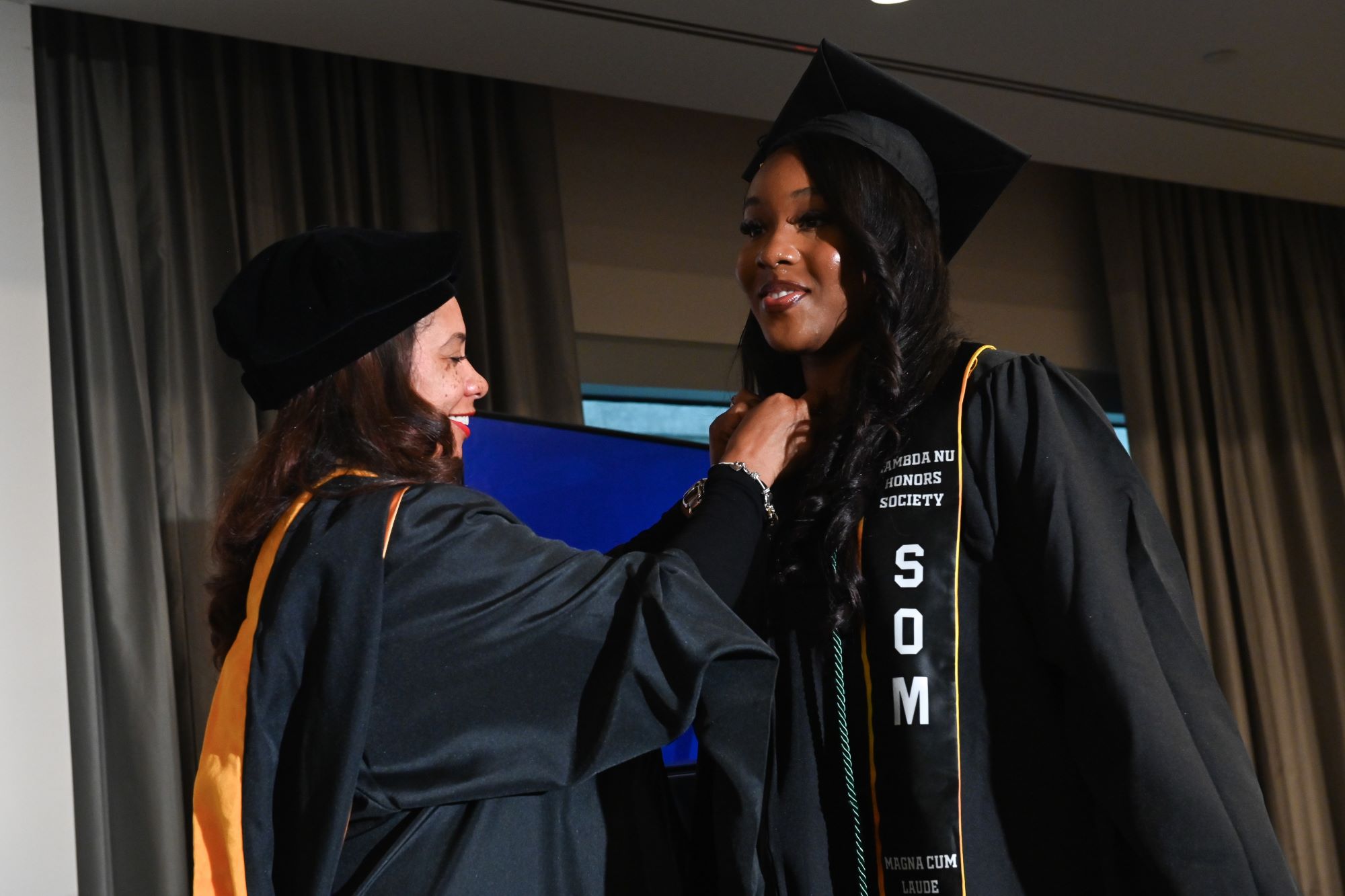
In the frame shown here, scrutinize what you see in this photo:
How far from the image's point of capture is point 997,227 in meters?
4.80

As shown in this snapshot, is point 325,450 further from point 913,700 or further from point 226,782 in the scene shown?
point 913,700

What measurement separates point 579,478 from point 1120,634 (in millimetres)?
1451

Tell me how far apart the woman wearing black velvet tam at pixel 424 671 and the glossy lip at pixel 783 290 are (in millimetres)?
239

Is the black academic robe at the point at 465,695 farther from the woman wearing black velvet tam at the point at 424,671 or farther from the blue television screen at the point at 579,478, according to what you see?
the blue television screen at the point at 579,478

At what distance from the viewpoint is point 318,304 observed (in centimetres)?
165

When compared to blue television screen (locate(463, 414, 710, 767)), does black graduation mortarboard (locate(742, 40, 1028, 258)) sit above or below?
above

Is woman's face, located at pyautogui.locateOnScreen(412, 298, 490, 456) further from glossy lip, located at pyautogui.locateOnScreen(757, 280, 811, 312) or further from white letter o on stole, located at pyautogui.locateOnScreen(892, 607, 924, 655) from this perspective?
white letter o on stole, located at pyautogui.locateOnScreen(892, 607, 924, 655)

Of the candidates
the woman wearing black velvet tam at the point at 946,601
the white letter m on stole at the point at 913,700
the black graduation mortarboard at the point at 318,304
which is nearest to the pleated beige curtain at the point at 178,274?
the black graduation mortarboard at the point at 318,304

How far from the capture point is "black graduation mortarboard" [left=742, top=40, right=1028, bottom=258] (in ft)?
5.65

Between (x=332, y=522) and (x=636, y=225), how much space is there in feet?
8.70

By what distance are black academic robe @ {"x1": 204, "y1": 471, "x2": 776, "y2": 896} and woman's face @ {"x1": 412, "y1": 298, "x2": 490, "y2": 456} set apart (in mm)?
211

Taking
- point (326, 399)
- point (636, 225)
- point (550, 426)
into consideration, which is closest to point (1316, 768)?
point (636, 225)

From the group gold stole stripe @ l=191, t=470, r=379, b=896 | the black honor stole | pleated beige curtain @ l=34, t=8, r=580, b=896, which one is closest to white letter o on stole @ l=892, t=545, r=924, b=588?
the black honor stole

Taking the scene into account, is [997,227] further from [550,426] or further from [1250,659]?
[550,426]
